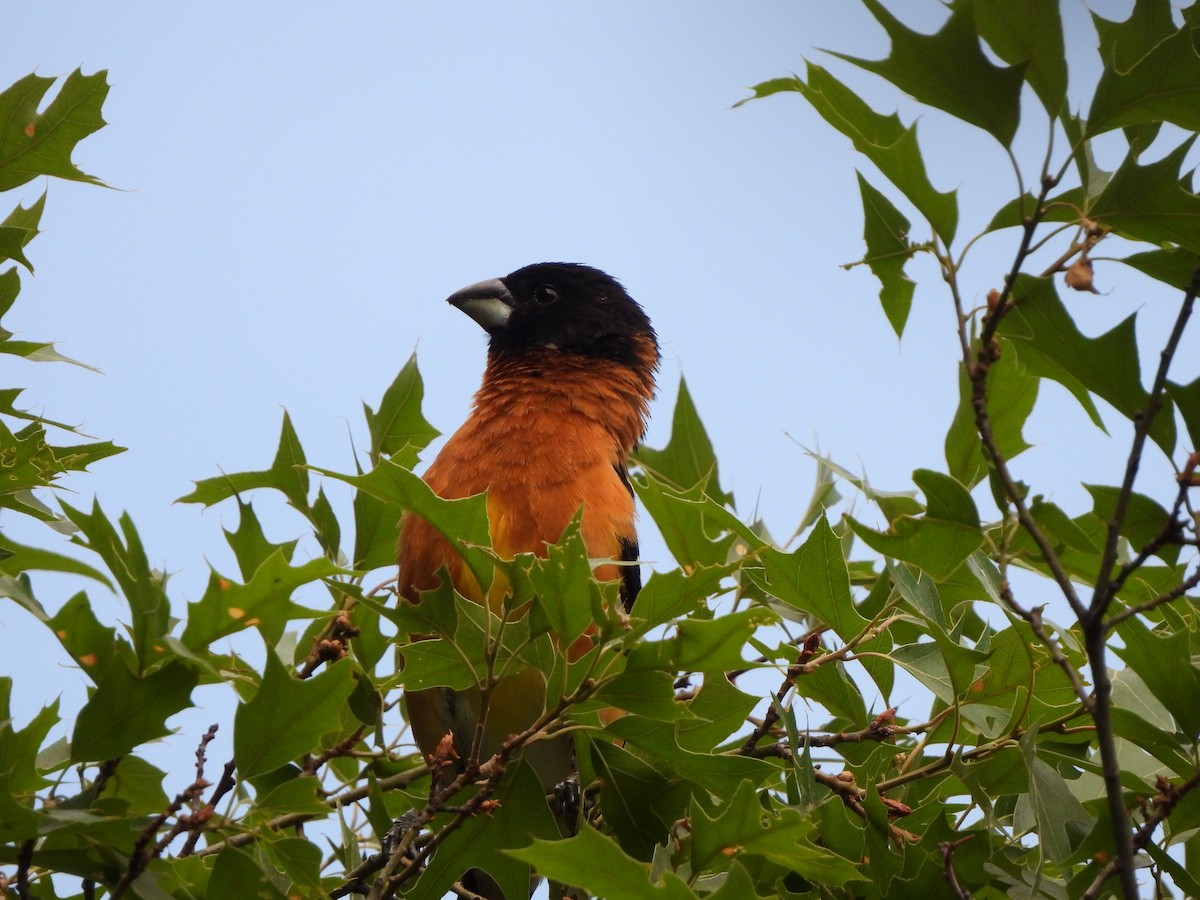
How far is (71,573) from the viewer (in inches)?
91.9

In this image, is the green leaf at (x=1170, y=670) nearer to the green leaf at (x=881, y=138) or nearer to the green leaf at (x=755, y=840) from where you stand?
the green leaf at (x=755, y=840)

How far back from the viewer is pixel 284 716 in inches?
97.0

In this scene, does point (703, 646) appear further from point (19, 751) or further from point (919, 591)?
point (19, 751)

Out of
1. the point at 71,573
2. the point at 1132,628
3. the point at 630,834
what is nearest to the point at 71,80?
the point at 71,573

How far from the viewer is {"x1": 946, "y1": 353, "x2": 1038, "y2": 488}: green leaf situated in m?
3.13

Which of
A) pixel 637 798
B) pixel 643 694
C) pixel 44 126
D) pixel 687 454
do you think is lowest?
pixel 637 798

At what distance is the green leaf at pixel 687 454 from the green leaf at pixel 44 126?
1.90 m

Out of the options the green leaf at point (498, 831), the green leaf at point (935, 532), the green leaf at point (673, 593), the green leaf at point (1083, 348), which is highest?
the green leaf at point (1083, 348)

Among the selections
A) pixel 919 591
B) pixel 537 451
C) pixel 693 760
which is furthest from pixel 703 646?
pixel 537 451

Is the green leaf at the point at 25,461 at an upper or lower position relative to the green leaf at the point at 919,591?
upper

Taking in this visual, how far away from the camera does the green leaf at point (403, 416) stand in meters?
3.91

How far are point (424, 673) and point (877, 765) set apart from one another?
110 cm

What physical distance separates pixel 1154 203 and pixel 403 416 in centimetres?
230

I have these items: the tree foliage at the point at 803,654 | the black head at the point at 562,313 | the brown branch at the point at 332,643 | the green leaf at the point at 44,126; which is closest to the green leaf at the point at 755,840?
the tree foliage at the point at 803,654
